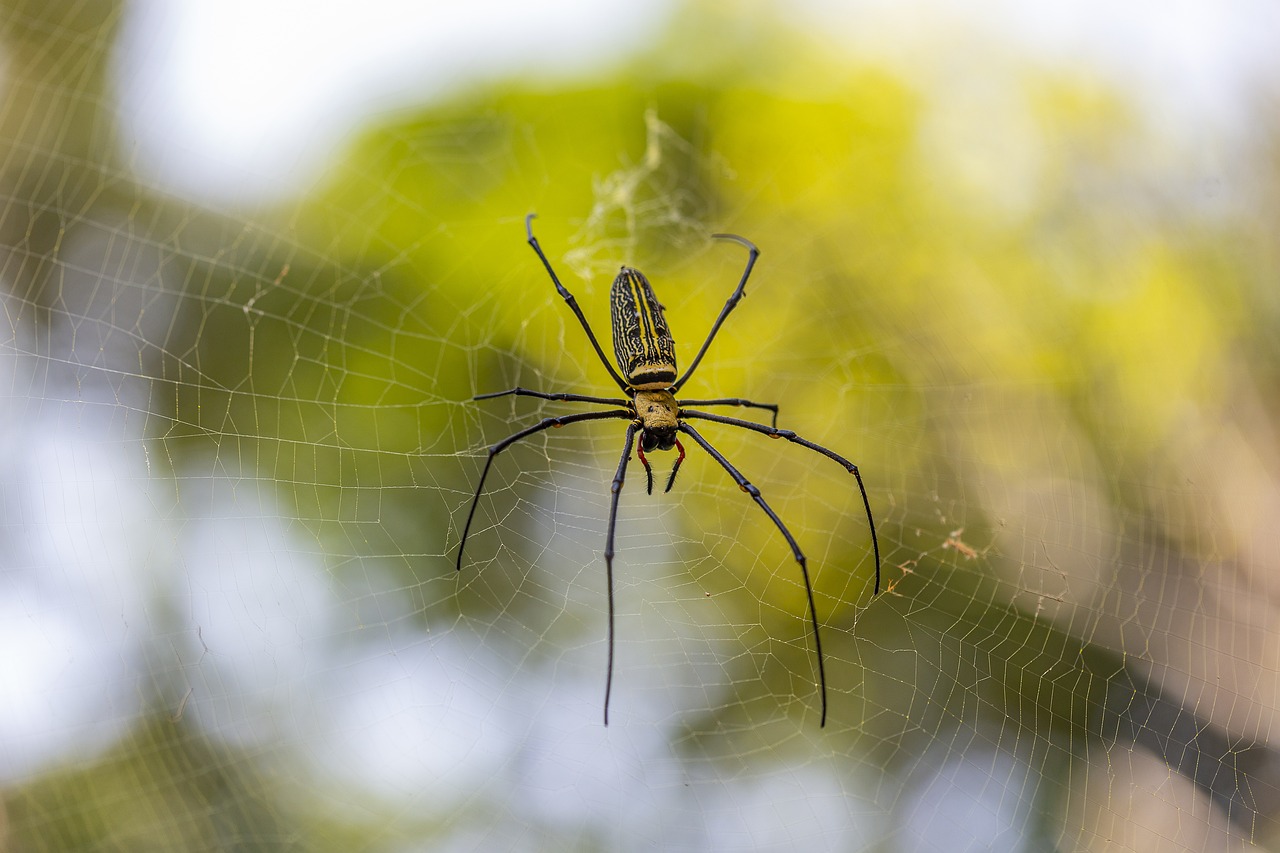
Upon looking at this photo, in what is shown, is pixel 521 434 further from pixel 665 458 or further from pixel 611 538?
pixel 665 458

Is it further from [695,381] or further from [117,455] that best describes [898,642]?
[117,455]

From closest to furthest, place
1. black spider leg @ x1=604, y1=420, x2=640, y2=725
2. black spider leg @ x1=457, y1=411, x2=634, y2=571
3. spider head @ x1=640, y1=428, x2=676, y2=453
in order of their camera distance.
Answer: black spider leg @ x1=604, y1=420, x2=640, y2=725, black spider leg @ x1=457, y1=411, x2=634, y2=571, spider head @ x1=640, y1=428, x2=676, y2=453

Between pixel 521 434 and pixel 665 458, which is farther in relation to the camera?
pixel 665 458

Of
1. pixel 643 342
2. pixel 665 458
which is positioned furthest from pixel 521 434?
pixel 665 458

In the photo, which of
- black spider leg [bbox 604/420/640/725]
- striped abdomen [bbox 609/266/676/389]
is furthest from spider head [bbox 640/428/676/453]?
striped abdomen [bbox 609/266/676/389]

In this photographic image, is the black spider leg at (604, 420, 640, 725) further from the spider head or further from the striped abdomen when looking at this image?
the striped abdomen

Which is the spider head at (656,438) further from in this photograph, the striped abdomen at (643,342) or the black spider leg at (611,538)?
the striped abdomen at (643,342)

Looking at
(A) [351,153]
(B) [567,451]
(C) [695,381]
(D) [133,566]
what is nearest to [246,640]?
(D) [133,566]

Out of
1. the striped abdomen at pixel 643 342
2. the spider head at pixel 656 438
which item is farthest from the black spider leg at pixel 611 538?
the striped abdomen at pixel 643 342
